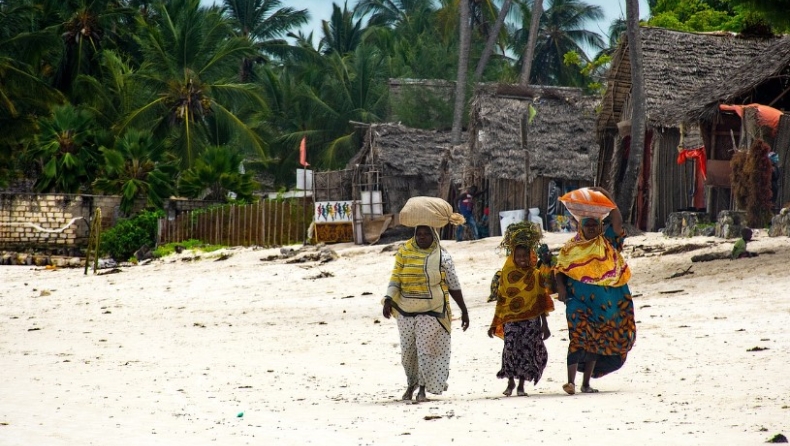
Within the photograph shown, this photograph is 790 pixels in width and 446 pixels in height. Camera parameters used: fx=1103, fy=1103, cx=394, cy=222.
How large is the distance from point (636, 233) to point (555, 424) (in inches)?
559

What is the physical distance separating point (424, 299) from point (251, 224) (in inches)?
783

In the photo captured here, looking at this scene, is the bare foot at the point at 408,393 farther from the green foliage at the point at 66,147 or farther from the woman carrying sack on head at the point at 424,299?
the green foliage at the point at 66,147

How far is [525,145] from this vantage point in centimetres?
2531

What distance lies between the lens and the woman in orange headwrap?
7332 mm

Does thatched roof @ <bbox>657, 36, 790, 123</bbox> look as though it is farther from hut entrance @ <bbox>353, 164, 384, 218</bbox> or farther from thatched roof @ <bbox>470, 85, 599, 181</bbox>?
hut entrance @ <bbox>353, 164, 384, 218</bbox>

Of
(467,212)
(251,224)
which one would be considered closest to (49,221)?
(251,224)

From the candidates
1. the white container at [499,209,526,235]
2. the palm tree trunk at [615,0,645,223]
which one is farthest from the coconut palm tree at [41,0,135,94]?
the palm tree trunk at [615,0,645,223]

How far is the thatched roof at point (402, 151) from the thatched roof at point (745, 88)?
931 cm

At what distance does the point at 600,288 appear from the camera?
7.17 metres

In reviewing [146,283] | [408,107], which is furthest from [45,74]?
Result: [146,283]

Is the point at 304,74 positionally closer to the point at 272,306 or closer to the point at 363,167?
the point at 363,167

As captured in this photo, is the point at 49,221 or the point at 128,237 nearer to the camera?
the point at 128,237

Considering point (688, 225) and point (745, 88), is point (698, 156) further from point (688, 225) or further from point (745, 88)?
point (688, 225)

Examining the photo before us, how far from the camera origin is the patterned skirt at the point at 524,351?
24.0ft
